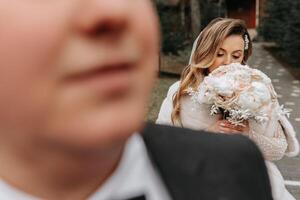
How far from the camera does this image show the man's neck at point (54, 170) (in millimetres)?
867

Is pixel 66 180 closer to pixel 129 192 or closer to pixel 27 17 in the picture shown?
pixel 129 192

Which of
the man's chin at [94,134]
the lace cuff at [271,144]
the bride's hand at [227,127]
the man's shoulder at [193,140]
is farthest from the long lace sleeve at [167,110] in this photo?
the man's chin at [94,134]

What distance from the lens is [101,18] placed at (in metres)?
0.76

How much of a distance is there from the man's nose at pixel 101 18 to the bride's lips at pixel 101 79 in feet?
0.14

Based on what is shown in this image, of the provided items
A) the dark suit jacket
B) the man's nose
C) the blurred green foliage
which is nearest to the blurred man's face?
the man's nose

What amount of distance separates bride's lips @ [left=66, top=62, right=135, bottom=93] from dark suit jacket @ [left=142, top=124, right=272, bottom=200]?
1.31 ft

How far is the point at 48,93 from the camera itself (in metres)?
0.78

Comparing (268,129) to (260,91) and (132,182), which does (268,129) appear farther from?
(132,182)

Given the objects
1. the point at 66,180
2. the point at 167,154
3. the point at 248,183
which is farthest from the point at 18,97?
the point at 248,183

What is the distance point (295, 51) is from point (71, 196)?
15306 mm

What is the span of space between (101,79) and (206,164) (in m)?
0.51

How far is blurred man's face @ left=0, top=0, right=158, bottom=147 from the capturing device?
772 mm

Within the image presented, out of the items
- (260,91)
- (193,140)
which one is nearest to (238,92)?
(260,91)

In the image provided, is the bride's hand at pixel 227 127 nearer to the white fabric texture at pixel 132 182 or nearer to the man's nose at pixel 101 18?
the white fabric texture at pixel 132 182
